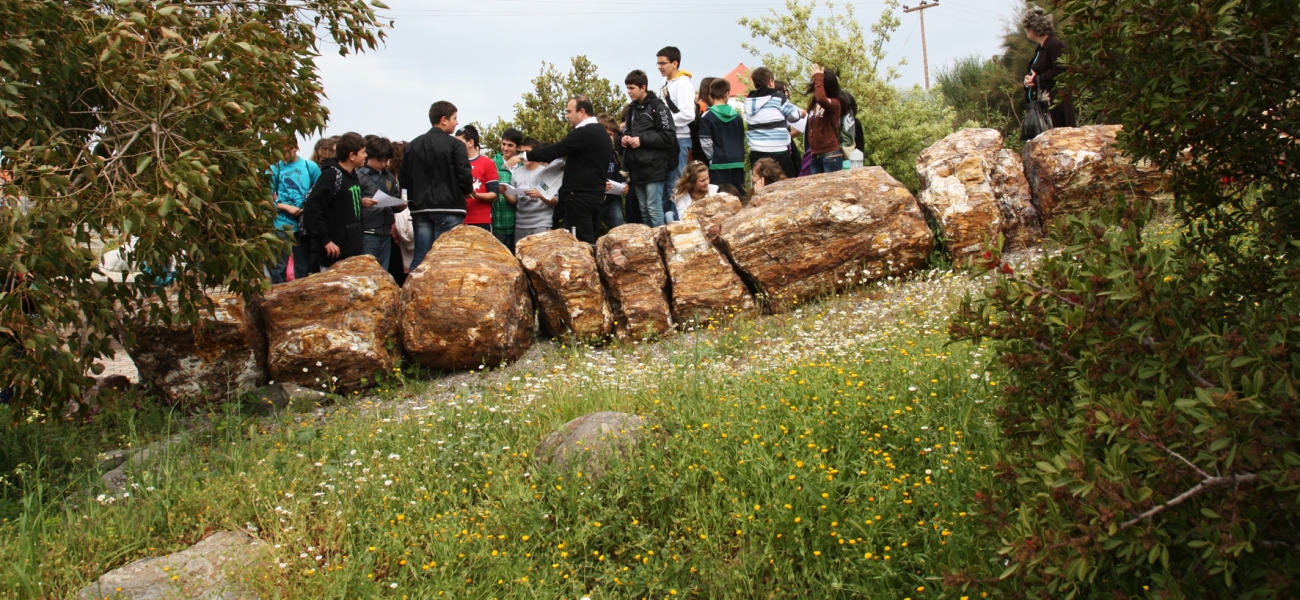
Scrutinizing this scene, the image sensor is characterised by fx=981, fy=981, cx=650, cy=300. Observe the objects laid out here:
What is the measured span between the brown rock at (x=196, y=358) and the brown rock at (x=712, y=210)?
→ 13.2ft

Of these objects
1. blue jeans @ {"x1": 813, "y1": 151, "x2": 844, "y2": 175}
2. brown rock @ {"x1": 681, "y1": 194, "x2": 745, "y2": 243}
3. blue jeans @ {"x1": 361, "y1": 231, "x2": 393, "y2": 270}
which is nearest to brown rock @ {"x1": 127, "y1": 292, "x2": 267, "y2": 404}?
blue jeans @ {"x1": 361, "y1": 231, "x2": 393, "y2": 270}

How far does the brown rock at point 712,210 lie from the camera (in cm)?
915

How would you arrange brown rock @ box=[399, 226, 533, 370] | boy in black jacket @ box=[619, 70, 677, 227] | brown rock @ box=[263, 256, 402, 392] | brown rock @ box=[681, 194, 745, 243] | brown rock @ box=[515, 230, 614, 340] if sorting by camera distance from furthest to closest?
boy in black jacket @ box=[619, 70, 677, 227], brown rock @ box=[681, 194, 745, 243], brown rock @ box=[515, 230, 614, 340], brown rock @ box=[399, 226, 533, 370], brown rock @ box=[263, 256, 402, 392]

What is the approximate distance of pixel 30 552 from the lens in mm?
4523

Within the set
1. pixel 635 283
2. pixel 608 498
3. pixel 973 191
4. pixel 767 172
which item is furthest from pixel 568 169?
pixel 608 498

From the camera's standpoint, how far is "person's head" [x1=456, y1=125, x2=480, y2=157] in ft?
32.5

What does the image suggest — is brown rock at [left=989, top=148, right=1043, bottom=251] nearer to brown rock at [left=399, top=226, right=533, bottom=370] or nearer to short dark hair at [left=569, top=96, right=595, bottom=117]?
short dark hair at [left=569, top=96, right=595, bottom=117]

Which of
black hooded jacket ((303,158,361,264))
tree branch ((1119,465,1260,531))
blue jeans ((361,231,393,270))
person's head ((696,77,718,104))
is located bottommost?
tree branch ((1119,465,1260,531))

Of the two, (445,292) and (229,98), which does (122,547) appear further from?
(445,292)

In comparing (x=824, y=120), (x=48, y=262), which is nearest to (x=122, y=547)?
(x=48, y=262)

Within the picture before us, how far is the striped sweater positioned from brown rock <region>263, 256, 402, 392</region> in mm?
4817

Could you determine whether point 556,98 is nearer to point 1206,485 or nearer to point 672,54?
point 672,54

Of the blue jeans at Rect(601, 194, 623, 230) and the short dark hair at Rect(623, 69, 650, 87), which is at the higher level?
the short dark hair at Rect(623, 69, 650, 87)

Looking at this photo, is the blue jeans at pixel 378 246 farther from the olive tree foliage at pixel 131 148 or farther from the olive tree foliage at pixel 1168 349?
the olive tree foliage at pixel 1168 349
